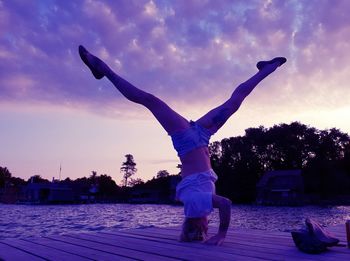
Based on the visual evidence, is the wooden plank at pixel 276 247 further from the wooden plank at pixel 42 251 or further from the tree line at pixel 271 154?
the tree line at pixel 271 154

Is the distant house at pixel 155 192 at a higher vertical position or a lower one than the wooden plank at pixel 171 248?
higher

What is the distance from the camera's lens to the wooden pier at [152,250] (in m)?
3.07

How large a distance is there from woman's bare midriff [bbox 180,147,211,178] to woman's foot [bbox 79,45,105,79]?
1.33 m

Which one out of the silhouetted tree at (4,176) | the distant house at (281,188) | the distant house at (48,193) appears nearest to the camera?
the distant house at (281,188)

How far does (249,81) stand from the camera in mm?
4465

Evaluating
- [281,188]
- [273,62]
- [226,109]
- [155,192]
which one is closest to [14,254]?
[226,109]

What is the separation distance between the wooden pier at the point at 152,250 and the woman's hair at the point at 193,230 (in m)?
0.13

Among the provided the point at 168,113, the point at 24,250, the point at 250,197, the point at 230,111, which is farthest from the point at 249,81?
the point at 250,197

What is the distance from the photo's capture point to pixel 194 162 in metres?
4.04

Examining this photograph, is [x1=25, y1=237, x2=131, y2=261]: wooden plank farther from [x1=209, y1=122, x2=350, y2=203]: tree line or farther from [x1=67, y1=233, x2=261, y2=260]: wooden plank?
[x1=209, y1=122, x2=350, y2=203]: tree line

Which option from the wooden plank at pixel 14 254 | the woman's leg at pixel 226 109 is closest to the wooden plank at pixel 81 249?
the wooden plank at pixel 14 254

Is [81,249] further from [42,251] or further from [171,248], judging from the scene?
[171,248]

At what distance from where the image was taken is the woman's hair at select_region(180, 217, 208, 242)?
13.5ft

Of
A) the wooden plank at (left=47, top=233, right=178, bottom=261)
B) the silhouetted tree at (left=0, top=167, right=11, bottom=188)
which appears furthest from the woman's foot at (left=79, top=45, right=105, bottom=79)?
the silhouetted tree at (left=0, top=167, right=11, bottom=188)
